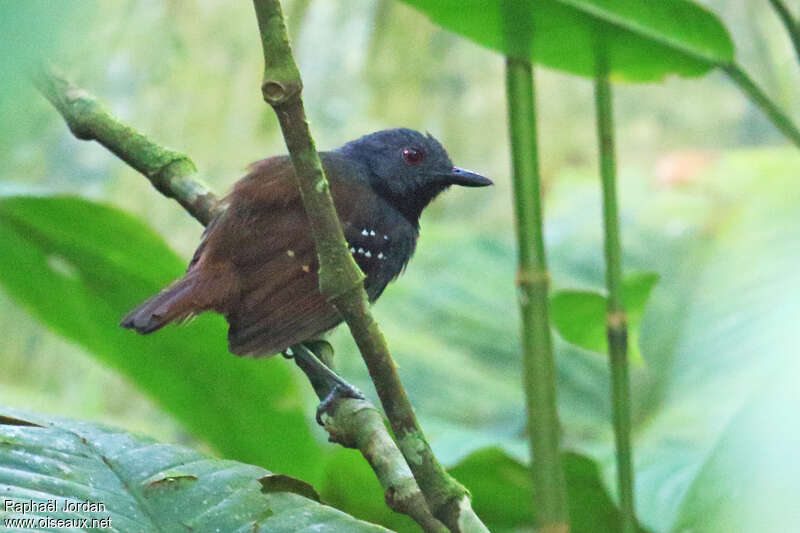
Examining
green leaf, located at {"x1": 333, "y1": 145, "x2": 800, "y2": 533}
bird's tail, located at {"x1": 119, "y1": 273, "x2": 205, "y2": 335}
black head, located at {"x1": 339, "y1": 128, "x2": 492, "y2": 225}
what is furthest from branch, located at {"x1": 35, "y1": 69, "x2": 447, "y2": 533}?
green leaf, located at {"x1": 333, "y1": 145, "x2": 800, "y2": 533}

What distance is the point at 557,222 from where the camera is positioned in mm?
4309

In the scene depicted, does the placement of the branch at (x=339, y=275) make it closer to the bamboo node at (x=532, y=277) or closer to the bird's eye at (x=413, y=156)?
the bamboo node at (x=532, y=277)

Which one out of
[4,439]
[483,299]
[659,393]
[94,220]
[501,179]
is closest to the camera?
[4,439]

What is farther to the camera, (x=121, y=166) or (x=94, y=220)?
(x=121, y=166)

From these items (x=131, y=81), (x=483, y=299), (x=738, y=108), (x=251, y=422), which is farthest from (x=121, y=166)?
(x=738, y=108)

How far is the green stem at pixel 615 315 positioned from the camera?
1672 millimetres

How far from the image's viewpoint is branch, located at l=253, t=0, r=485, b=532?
2.68 feet

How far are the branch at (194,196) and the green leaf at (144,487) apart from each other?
7 cm

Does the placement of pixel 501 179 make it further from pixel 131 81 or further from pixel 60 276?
pixel 60 276

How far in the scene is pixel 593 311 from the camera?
1792mm

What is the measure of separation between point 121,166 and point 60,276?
2406 mm

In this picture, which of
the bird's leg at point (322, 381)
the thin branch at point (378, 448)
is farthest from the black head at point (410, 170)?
the thin branch at point (378, 448)

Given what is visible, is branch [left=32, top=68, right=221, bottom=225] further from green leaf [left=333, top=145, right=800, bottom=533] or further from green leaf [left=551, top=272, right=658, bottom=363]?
green leaf [left=333, top=145, right=800, bottom=533]

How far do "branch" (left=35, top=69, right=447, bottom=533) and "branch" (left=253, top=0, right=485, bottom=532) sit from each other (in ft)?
0.11
